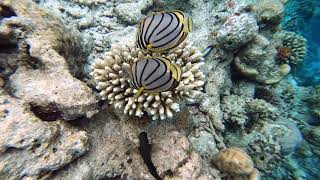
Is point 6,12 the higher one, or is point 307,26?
point 307,26

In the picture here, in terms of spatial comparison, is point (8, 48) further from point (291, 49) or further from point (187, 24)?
point (291, 49)

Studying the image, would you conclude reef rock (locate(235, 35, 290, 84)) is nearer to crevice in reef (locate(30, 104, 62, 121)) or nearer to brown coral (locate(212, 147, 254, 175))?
brown coral (locate(212, 147, 254, 175))

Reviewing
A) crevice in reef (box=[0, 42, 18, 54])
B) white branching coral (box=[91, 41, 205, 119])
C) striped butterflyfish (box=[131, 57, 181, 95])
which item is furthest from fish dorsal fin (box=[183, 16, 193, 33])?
crevice in reef (box=[0, 42, 18, 54])

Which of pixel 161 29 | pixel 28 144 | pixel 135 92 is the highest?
pixel 161 29

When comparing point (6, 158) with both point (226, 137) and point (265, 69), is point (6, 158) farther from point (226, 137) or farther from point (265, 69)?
point (265, 69)

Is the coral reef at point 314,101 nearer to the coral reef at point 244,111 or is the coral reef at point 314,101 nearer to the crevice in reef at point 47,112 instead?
the coral reef at point 244,111

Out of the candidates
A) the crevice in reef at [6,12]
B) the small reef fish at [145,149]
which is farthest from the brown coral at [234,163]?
the crevice in reef at [6,12]

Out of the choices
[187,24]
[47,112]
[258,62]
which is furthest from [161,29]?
[258,62]
